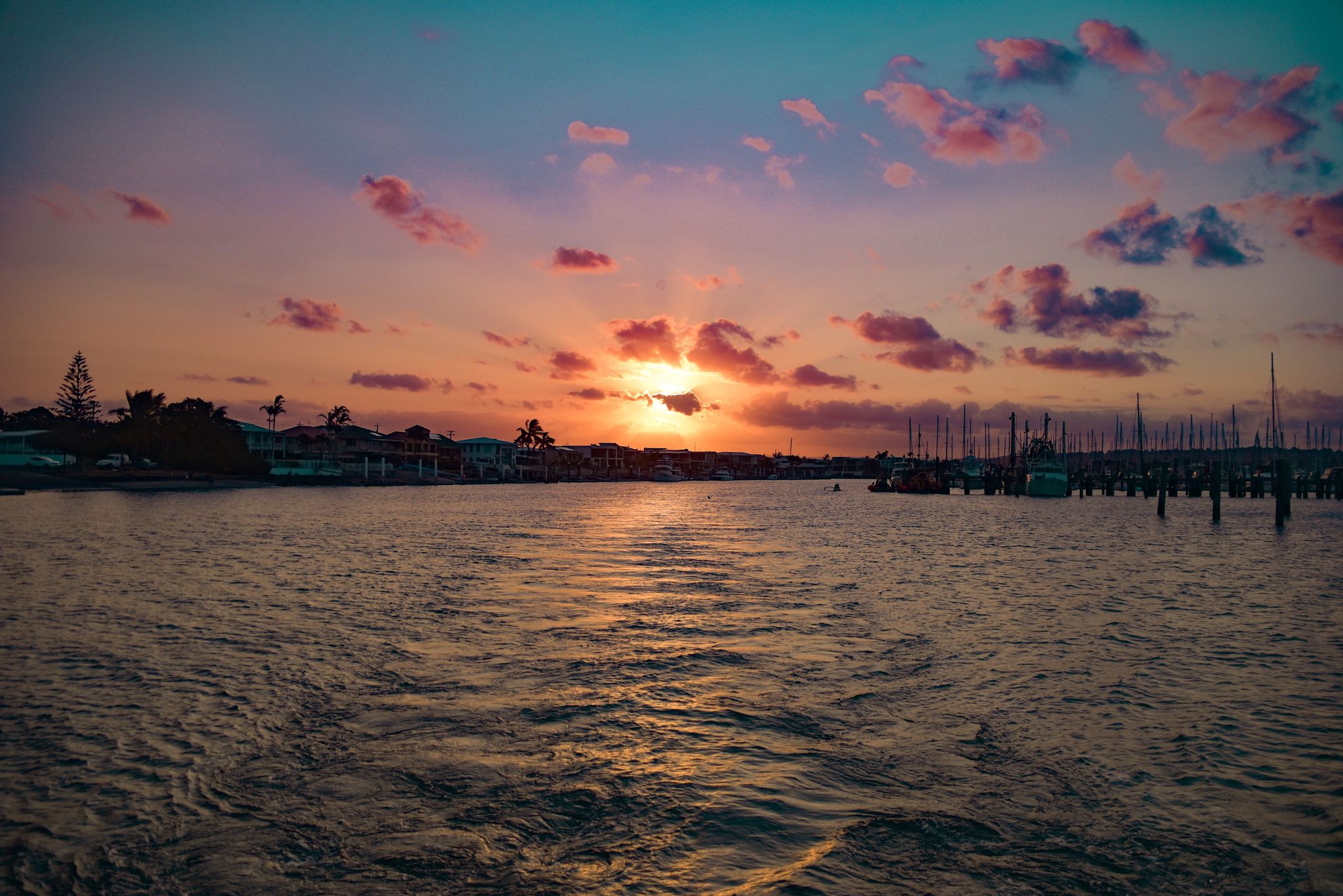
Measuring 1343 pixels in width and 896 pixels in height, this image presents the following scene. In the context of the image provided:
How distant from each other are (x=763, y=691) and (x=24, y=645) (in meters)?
14.3

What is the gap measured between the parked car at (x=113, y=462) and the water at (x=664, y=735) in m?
102

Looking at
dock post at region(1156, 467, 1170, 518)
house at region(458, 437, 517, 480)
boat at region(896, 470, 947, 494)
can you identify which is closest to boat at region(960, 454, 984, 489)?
boat at region(896, 470, 947, 494)

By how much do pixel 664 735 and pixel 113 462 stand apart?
131 meters

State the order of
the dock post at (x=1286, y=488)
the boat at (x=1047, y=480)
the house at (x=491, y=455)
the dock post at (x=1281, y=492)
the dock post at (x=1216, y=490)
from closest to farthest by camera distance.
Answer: the dock post at (x=1281, y=492), the dock post at (x=1286, y=488), the dock post at (x=1216, y=490), the boat at (x=1047, y=480), the house at (x=491, y=455)

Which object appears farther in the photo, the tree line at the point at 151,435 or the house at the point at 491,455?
the house at the point at 491,455

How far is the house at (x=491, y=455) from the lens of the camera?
18936 cm

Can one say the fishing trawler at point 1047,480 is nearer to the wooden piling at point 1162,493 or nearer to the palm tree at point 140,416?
the wooden piling at point 1162,493

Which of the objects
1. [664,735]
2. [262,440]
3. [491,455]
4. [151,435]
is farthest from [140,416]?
[664,735]

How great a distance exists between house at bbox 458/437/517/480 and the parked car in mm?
79907

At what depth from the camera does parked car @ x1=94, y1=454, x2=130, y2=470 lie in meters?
106

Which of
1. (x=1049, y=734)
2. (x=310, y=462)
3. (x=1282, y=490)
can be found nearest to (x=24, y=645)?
(x=1049, y=734)

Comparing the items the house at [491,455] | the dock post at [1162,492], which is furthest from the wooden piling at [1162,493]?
the house at [491,455]

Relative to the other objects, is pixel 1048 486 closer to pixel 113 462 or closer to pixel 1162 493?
pixel 1162 493

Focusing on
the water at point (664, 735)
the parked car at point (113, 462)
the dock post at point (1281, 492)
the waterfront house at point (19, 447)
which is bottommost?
the water at point (664, 735)
